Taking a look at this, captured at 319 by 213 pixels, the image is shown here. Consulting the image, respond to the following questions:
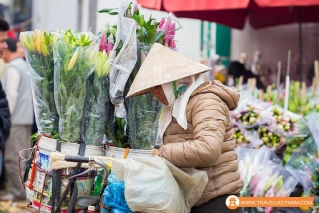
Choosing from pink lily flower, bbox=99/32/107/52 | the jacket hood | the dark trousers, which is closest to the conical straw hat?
the jacket hood

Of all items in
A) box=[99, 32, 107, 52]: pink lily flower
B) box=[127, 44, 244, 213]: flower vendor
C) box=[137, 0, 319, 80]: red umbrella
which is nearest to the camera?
box=[127, 44, 244, 213]: flower vendor

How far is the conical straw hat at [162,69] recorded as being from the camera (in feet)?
9.81

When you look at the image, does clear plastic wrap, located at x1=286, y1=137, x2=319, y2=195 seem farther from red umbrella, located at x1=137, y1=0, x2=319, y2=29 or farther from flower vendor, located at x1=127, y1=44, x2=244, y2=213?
red umbrella, located at x1=137, y1=0, x2=319, y2=29

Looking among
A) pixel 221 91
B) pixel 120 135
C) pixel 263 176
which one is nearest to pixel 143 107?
pixel 120 135

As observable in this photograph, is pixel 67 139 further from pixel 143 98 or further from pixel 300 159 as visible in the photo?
pixel 300 159

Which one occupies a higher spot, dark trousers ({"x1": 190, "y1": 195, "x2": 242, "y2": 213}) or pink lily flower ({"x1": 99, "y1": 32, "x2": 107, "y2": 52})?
pink lily flower ({"x1": 99, "y1": 32, "x2": 107, "y2": 52})

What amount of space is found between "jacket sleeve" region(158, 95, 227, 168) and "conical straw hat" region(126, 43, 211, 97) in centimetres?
19

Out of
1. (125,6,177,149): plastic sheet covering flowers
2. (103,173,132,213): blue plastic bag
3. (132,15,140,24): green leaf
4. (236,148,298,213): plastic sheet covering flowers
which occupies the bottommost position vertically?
(236,148,298,213): plastic sheet covering flowers

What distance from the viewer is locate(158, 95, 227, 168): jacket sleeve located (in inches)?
113

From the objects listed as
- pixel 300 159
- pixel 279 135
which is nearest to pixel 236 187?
pixel 300 159

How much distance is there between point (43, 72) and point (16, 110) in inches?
164

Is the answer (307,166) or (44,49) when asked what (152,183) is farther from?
(307,166)

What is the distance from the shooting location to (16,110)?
7.37 metres

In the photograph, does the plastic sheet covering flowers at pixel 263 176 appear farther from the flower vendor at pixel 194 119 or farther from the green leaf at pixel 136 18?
the green leaf at pixel 136 18
